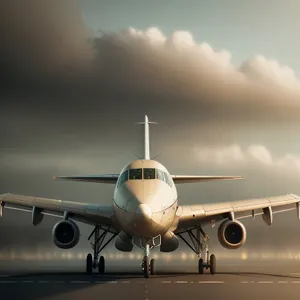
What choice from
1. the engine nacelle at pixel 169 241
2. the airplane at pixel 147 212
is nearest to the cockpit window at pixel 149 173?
the airplane at pixel 147 212

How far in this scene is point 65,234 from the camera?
30.5 meters

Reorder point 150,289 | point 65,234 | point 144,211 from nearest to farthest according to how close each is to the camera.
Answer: point 150,289
point 144,211
point 65,234

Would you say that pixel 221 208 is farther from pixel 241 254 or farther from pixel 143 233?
pixel 241 254

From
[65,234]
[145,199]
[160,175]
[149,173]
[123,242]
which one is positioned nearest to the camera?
[145,199]

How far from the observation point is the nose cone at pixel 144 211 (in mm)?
24219

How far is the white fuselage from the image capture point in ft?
80.8

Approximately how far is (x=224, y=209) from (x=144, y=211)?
8.20 metres

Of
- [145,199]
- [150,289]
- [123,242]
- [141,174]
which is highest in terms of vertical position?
[141,174]

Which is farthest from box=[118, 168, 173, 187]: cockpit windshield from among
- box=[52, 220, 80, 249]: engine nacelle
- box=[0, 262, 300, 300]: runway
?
box=[52, 220, 80, 249]: engine nacelle

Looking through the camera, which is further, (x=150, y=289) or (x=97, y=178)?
(x=97, y=178)

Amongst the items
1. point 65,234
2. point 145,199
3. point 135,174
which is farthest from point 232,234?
point 65,234

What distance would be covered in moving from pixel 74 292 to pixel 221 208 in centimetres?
1290

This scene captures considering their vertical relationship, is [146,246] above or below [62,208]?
below

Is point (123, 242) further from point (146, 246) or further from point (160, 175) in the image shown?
Answer: point (160, 175)
